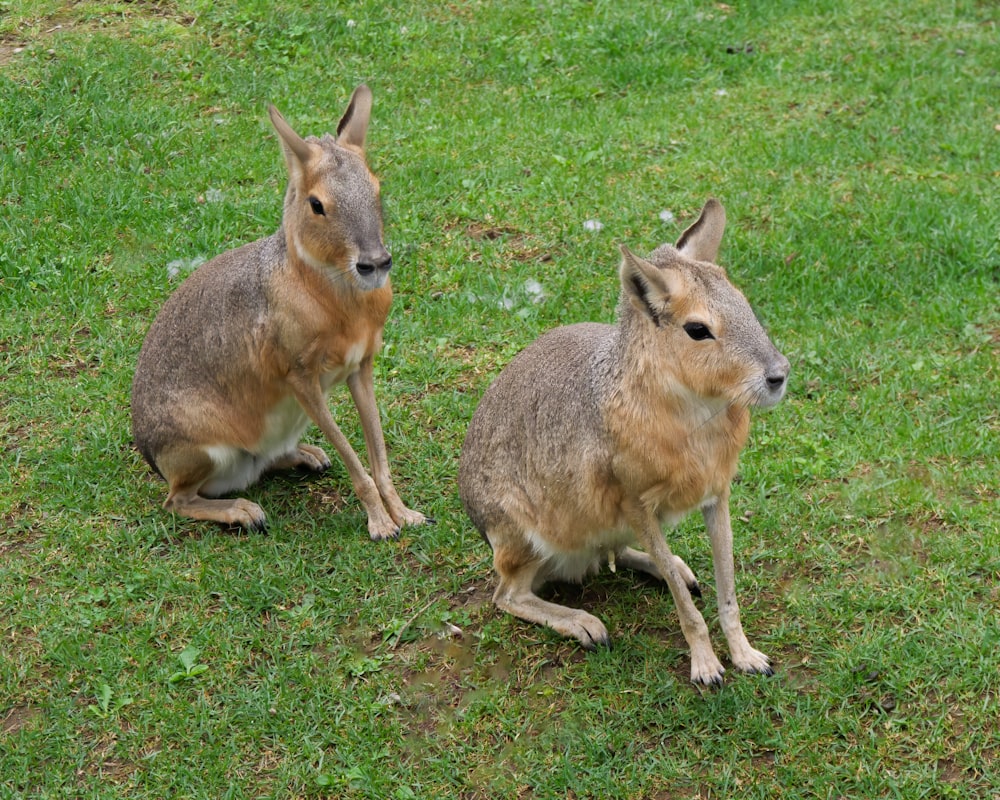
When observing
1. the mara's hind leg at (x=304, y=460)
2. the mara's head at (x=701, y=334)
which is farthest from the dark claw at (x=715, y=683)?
the mara's hind leg at (x=304, y=460)

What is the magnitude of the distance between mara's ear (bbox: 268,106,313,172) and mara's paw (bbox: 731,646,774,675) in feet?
7.67

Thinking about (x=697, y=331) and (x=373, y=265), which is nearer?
(x=697, y=331)

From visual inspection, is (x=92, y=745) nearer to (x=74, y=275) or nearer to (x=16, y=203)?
(x=74, y=275)

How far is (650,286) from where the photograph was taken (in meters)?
3.27

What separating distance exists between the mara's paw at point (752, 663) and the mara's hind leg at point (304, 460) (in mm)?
2068

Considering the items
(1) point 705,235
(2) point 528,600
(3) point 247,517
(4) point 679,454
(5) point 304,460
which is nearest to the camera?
(4) point 679,454

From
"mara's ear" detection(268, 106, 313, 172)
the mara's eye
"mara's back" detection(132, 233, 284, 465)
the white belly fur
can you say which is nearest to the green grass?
the white belly fur

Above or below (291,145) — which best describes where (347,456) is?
below

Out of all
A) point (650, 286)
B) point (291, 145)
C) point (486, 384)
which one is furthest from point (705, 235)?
point (486, 384)

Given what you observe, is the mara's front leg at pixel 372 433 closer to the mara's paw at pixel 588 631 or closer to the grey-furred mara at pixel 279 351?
the grey-furred mara at pixel 279 351

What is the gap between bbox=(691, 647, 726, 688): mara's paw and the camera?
364cm

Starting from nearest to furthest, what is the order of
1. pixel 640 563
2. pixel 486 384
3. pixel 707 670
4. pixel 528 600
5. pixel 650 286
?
pixel 650 286
pixel 707 670
pixel 528 600
pixel 640 563
pixel 486 384

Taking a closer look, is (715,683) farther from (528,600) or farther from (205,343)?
(205,343)

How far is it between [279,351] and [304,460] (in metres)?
0.65
